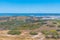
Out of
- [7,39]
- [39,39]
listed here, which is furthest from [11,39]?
[39,39]

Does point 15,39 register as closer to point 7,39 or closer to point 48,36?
point 7,39

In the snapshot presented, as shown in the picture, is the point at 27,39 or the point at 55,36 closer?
the point at 27,39

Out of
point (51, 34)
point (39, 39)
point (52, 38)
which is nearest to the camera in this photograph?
point (39, 39)

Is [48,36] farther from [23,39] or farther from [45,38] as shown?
[23,39]

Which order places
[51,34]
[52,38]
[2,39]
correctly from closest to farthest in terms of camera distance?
[2,39] → [52,38] → [51,34]

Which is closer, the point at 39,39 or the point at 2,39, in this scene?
the point at 2,39

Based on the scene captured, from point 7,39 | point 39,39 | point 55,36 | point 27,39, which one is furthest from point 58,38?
point 7,39

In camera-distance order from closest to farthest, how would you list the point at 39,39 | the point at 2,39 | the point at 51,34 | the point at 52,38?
the point at 2,39
the point at 39,39
the point at 52,38
the point at 51,34

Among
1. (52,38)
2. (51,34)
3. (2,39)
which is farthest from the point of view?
(51,34)
